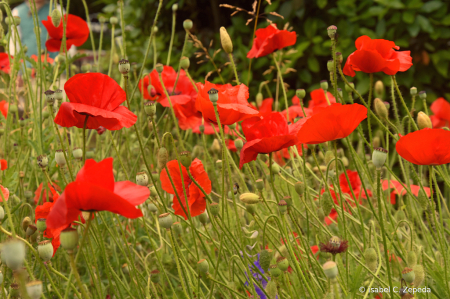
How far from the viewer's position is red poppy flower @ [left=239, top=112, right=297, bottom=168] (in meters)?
0.76

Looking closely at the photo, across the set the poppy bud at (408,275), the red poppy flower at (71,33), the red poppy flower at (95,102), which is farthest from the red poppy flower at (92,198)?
the red poppy flower at (71,33)

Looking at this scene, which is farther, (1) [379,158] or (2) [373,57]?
(2) [373,57]

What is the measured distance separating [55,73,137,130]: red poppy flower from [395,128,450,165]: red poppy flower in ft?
1.57

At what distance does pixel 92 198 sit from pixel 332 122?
43cm

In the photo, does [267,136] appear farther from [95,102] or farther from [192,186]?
[95,102]

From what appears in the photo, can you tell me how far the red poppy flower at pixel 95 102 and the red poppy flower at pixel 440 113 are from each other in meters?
1.47

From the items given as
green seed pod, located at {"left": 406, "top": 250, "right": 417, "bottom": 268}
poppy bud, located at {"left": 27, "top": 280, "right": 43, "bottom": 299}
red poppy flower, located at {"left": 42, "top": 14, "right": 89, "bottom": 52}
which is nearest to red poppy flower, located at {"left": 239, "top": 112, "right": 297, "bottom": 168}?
green seed pod, located at {"left": 406, "top": 250, "right": 417, "bottom": 268}

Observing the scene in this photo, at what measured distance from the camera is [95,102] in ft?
2.36

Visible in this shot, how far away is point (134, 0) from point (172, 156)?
55.2 inches

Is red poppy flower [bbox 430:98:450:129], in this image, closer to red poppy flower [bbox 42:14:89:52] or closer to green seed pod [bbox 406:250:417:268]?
green seed pod [bbox 406:250:417:268]

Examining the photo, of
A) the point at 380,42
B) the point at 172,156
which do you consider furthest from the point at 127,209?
the point at 172,156

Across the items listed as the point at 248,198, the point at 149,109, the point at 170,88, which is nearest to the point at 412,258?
the point at 248,198

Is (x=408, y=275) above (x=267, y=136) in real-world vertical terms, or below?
below

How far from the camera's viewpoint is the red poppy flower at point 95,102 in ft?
2.28
